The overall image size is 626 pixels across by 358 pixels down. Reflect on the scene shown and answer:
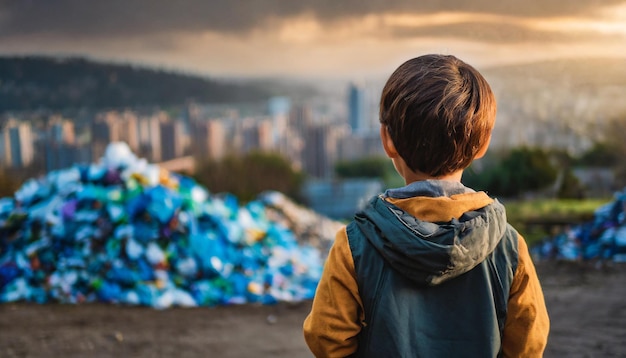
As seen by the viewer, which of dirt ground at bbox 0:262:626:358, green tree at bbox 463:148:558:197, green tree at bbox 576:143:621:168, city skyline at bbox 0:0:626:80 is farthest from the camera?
city skyline at bbox 0:0:626:80

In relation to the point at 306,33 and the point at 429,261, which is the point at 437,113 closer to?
the point at 429,261

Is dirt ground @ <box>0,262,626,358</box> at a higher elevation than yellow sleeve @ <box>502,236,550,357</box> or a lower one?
lower

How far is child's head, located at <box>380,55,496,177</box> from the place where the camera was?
107cm

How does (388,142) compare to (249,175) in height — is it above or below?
above

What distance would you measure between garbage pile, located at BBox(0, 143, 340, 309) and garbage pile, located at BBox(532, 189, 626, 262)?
2.72 m

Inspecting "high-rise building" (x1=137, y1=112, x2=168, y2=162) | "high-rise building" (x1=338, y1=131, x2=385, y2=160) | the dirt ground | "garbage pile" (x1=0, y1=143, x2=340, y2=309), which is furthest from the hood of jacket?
"high-rise building" (x1=338, y1=131, x2=385, y2=160)

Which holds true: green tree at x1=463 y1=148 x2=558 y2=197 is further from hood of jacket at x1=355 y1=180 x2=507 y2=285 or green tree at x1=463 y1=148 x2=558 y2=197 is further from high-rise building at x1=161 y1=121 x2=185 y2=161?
hood of jacket at x1=355 y1=180 x2=507 y2=285

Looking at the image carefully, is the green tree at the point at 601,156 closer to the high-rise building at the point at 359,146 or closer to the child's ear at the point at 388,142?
the high-rise building at the point at 359,146

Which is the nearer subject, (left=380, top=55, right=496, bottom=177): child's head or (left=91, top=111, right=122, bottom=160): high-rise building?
(left=380, top=55, right=496, bottom=177): child's head

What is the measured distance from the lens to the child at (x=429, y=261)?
3.50ft

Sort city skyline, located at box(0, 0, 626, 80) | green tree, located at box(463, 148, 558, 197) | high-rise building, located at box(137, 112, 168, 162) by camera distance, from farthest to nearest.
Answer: high-rise building, located at box(137, 112, 168, 162) < city skyline, located at box(0, 0, 626, 80) < green tree, located at box(463, 148, 558, 197)

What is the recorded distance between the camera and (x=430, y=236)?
105 cm

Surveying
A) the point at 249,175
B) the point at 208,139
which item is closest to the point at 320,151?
the point at 249,175

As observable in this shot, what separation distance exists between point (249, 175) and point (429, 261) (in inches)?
305
